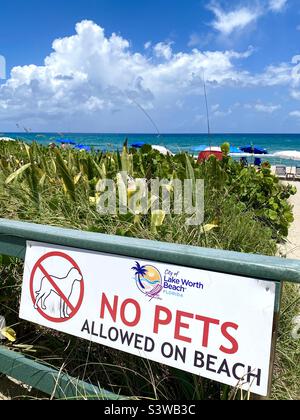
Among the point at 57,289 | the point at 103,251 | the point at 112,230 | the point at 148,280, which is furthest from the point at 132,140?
the point at 148,280

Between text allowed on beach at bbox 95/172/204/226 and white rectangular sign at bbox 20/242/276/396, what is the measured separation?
2.73 feet

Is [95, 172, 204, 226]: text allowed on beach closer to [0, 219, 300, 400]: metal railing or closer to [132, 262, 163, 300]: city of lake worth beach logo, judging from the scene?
[0, 219, 300, 400]: metal railing

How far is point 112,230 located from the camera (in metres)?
2.69

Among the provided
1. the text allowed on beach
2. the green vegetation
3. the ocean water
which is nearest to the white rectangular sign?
the green vegetation

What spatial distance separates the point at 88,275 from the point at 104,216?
37.5 inches

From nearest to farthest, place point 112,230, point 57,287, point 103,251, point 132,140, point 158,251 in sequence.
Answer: point 158,251
point 103,251
point 57,287
point 112,230
point 132,140

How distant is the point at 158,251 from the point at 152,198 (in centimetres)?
123

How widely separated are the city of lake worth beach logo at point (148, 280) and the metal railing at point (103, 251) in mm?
48

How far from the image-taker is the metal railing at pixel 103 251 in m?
1.53

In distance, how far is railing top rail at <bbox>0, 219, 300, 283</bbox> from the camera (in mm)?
1522

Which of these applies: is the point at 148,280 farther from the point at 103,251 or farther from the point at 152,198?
the point at 152,198

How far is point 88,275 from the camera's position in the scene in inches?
76.4
